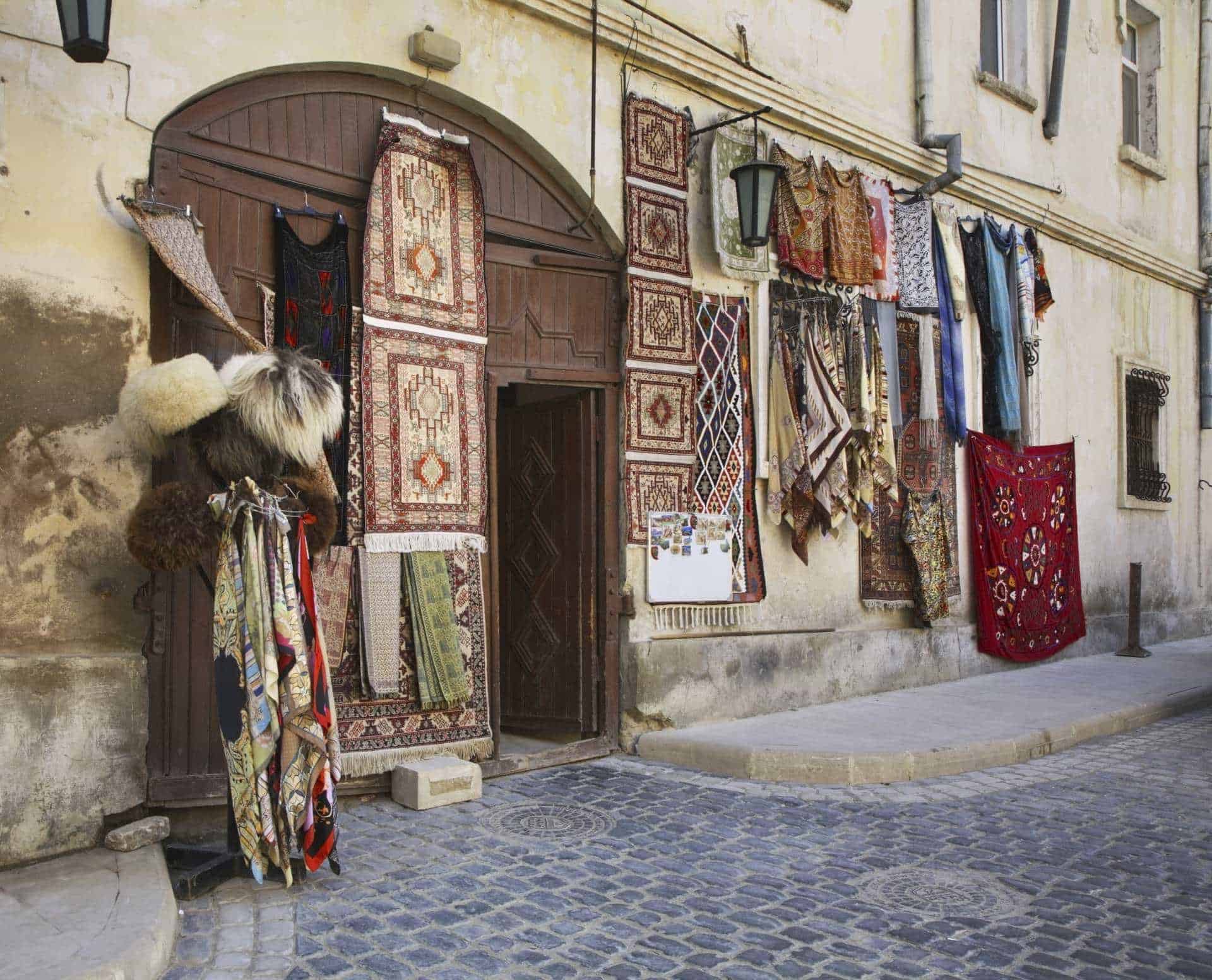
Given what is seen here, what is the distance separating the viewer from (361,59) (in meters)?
5.59

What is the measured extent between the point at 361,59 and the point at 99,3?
5.36ft

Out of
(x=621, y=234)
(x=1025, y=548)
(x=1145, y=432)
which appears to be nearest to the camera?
(x=621, y=234)

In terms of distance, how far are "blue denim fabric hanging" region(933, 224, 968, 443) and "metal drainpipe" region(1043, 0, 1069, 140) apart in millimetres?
2779

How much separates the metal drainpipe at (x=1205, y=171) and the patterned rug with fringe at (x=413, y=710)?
436 inches

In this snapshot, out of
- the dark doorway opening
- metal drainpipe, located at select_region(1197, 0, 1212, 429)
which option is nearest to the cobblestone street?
the dark doorway opening

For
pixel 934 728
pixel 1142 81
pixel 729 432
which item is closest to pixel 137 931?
pixel 729 432

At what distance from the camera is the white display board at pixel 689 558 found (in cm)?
696

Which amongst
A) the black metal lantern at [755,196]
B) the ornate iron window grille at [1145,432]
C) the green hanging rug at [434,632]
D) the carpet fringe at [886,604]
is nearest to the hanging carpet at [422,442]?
the green hanging rug at [434,632]

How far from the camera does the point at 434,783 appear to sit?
5434mm

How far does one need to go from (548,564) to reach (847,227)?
337 cm

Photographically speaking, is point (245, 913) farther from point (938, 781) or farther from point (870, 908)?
point (938, 781)

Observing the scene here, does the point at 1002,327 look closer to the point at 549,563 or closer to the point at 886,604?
the point at 886,604

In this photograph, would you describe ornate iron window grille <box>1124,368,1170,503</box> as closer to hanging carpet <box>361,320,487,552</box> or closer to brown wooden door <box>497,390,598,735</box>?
brown wooden door <box>497,390,598,735</box>

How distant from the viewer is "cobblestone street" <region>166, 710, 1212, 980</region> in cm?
354
